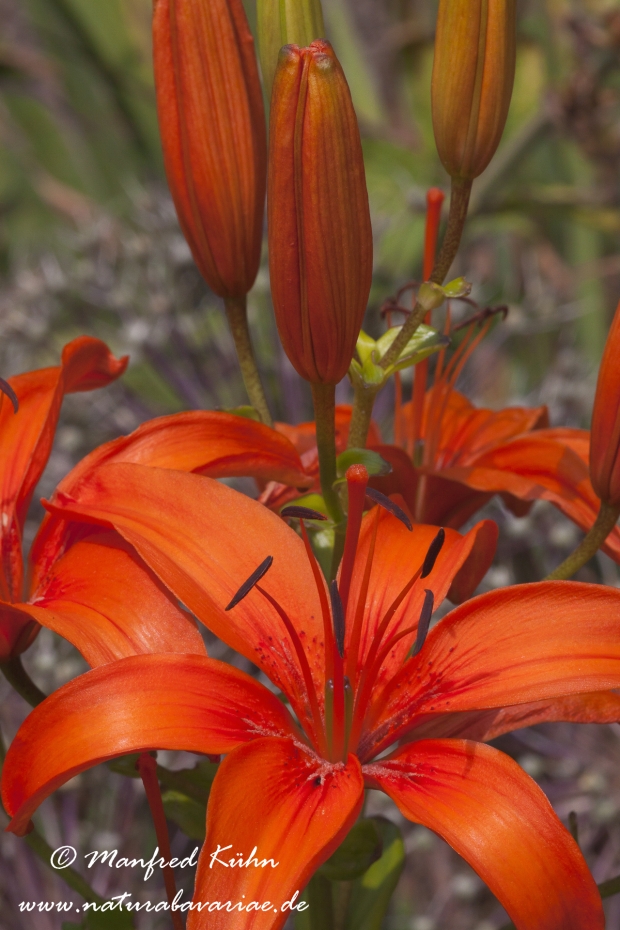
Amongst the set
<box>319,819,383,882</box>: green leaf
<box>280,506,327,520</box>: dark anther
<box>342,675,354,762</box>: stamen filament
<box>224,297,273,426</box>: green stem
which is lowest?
<box>319,819,383,882</box>: green leaf

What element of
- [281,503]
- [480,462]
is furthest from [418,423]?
[281,503]

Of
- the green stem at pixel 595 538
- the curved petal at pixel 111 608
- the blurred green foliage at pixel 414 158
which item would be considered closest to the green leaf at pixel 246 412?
the curved petal at pixel 111 608

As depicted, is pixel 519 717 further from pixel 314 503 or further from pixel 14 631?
pixel 14 631

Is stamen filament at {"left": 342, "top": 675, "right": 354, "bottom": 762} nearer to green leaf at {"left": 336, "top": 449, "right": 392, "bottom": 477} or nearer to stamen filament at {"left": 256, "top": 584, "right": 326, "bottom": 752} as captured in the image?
stamen filament at {"left": 256, "top": 584, "right": 326, "bottom": 752}

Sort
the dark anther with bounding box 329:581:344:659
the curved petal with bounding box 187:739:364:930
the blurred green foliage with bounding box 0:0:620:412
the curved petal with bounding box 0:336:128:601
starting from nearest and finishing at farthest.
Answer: the curved petal with bounding box 187:739:364:930
the dark anther with bounding box 329:581:344:659
the curved petal with bounding box 0:336:128:601
the blurred green foliage with bounding box 0:0:620:412

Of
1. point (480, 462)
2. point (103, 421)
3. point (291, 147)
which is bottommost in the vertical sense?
point (103, 421)

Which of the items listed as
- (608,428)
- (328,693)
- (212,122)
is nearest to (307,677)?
(328,693)

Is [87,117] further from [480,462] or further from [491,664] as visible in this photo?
[491,664]

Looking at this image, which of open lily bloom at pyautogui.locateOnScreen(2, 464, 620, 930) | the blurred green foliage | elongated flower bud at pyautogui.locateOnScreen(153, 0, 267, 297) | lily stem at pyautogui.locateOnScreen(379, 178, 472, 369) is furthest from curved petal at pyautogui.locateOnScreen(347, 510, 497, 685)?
the blurred green foliage
